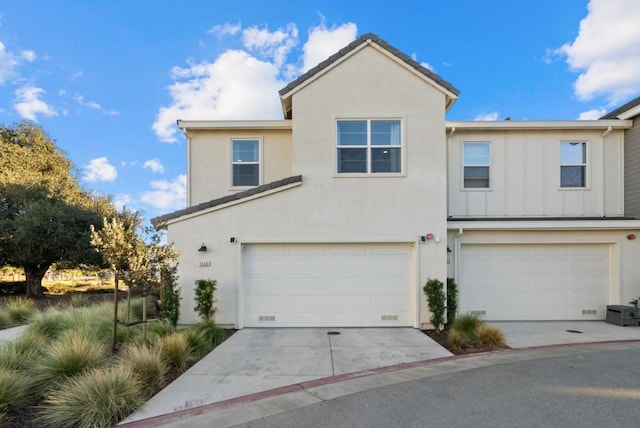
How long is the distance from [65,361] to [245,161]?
7.08 metres

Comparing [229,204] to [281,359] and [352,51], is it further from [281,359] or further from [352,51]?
[352,51]

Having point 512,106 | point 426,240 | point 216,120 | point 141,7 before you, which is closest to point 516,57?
point 512,106

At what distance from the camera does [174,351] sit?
6.05m

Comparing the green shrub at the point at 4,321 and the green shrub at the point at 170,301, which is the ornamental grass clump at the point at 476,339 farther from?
the green shrub at the point at 4,321

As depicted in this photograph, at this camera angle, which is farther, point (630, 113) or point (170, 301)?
point (630, 113)

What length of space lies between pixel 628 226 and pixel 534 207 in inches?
91.4

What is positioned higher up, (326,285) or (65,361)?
(326,285)

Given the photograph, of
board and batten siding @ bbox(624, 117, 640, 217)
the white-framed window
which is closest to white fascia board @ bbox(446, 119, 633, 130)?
board and batten siding @ bbox(624, 117, 640, 217)

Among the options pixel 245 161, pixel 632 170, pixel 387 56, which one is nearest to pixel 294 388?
pixel 245 161

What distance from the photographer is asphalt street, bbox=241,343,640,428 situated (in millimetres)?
4195

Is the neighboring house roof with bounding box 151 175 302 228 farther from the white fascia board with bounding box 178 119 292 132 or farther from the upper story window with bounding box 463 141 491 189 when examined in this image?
the upper story window with bounding box 463 141 491 189

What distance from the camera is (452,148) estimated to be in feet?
35.1

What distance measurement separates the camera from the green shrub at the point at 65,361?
502 centimetres

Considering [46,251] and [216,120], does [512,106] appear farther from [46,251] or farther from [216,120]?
[46,251]
